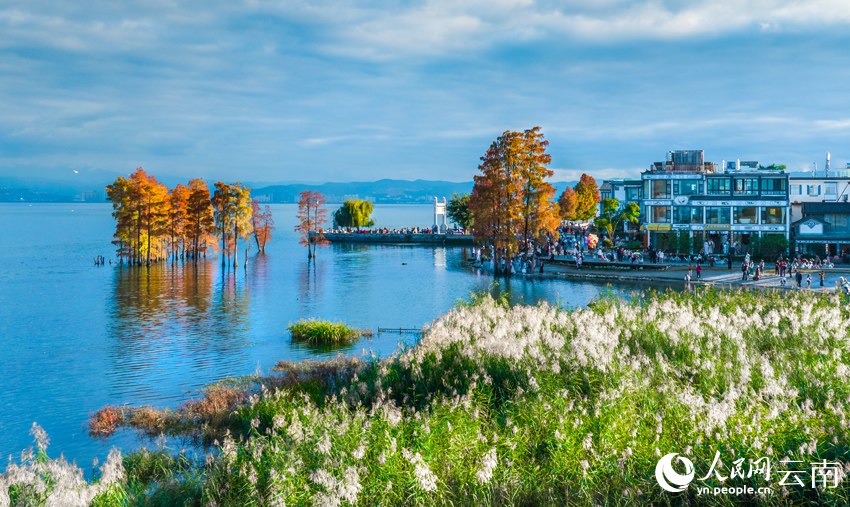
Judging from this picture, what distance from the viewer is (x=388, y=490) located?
33.4ft

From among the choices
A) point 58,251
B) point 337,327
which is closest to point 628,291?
point 337,327

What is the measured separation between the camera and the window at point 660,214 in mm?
75375

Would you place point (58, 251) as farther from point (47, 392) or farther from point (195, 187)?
point (47, 392)

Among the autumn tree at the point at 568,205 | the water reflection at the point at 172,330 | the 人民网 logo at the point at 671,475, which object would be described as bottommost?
the water reflection at the point at 172,330

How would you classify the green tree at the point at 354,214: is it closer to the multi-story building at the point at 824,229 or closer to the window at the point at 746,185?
the window at the point at 746,185

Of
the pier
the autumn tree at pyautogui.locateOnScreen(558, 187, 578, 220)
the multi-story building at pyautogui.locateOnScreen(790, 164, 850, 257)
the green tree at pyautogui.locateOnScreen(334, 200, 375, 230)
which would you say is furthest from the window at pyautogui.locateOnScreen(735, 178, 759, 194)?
the green tree at pyautogui.locateOnScreen(334, 200, 375, 230)

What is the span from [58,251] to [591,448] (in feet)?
391

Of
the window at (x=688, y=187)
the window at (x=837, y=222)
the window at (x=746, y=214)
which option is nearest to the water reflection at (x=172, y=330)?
the window at (x=688, y=187)

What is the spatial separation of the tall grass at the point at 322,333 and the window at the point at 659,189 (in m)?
53.2

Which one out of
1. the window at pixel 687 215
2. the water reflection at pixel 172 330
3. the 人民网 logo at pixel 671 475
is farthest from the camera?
the window at pixel 687 215

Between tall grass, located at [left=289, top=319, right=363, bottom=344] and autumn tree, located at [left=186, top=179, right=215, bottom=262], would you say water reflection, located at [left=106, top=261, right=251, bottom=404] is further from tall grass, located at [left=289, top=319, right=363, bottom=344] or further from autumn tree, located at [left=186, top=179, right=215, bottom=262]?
autumn tree, located at [left=186, top=179, right=215, bottom=262]

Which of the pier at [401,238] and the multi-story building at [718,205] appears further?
the pier at [401,238]

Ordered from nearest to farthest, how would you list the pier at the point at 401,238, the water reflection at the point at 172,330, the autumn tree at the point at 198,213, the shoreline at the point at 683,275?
the water reflection at the point at 172,330, the shoreline at the point at 683,275, the autumn tree at the point at 198,213, the pier at the point at 401,238

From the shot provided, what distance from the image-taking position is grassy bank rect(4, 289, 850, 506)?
10141 millimetres
